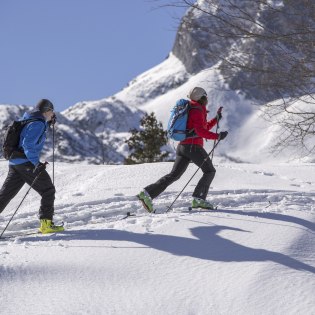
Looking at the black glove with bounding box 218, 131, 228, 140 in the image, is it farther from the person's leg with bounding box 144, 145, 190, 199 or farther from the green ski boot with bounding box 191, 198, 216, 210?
the green ski boot with bounding box 191, 198, 216, 210

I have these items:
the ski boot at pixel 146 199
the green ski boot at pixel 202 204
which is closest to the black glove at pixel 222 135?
the green ski boot at pixel 202 204

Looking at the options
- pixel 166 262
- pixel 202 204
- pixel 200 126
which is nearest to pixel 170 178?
pixel 202 204

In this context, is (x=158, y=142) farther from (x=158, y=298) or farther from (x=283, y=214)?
(x=158, y=298)

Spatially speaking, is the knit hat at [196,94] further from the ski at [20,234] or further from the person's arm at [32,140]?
the ski at [20,234]

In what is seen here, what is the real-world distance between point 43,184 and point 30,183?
0.62 ft

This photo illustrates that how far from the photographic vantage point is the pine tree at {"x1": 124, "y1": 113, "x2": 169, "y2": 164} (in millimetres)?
38000

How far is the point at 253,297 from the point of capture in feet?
14.5

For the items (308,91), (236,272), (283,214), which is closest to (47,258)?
(236,272)

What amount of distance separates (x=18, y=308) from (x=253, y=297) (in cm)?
212

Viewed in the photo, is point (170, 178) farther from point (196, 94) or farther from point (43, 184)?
point (43, 184)

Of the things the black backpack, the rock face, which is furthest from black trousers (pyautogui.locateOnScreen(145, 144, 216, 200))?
the black backpack

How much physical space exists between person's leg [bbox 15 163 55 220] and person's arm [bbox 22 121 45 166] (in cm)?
27

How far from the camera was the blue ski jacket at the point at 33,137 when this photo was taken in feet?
21.3

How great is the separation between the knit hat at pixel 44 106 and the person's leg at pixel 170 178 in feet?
7.00
